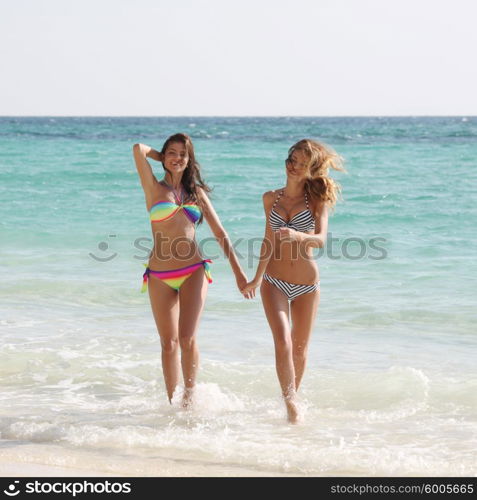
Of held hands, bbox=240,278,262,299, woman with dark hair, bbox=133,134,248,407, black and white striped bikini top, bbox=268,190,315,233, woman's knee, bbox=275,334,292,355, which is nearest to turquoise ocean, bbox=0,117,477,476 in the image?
woman's knee, bbox=275,334,292,355

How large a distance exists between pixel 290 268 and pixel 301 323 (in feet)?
1.29

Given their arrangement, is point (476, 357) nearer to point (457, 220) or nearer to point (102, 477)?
point (102, 477)

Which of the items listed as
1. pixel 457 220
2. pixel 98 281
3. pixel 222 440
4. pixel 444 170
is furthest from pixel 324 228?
pixel 444 170

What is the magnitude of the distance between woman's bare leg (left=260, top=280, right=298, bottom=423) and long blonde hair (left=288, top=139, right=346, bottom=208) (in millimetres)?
676

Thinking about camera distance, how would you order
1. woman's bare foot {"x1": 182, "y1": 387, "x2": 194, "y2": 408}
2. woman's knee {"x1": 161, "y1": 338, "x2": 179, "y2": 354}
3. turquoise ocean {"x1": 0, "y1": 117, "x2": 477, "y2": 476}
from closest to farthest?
turquoise ocean {"x1": 0, "y1": 117, "x2": 477, "y2": 476} → woman's knee {"x1": 161, "y1": 338, "x2": 179, "y2": 354} → woman's bare foot {"x1": 182, "y1": 387, "x2": 194, "y2": 408}

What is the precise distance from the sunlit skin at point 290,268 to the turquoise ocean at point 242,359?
403 millimetres

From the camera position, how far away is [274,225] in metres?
5.12

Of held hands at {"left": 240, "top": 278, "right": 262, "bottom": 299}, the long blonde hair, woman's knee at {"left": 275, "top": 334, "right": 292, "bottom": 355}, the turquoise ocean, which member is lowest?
the turquoise ocean

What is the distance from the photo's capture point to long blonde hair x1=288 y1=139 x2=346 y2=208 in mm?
5031

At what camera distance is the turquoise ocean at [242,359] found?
468cm

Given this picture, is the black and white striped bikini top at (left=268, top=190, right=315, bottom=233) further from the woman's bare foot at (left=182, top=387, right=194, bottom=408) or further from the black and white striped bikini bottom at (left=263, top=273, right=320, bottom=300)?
the woman's bare foot at (left=182, top=387, right=194, bottom=408)

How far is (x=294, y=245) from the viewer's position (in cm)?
512
